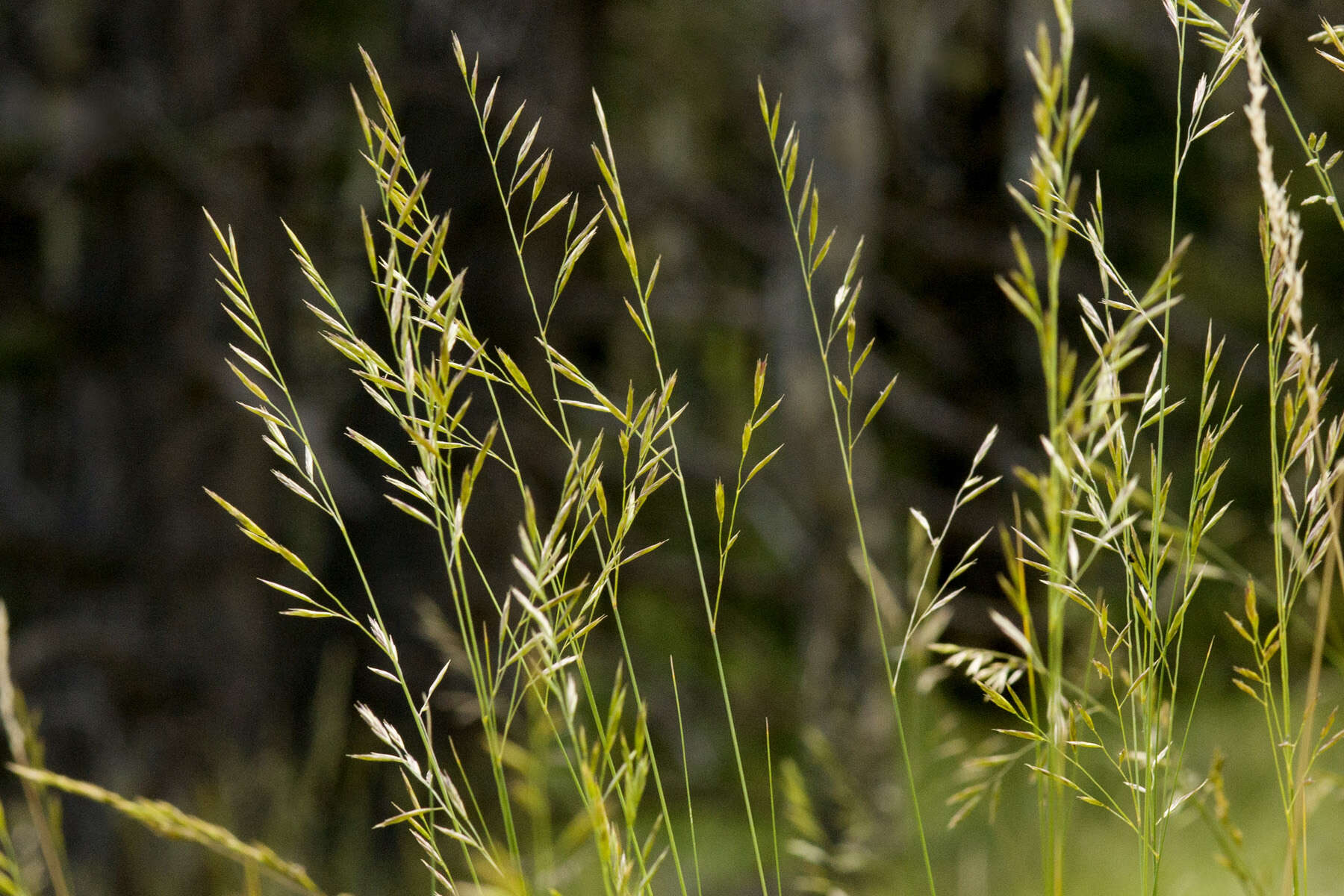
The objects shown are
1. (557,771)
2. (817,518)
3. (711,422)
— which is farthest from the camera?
(711,422)

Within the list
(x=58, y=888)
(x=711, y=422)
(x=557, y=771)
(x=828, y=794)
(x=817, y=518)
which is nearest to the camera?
(x=58, y=888)

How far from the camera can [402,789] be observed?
7.77 feet

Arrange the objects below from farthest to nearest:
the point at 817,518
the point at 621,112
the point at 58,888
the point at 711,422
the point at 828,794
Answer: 1. the point at 711,422
2. the point at 621,112
3. the point at 817,518
4. the point at 828,794
5. the point at 58,888

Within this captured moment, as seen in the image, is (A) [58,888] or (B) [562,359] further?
(A) [58,888]

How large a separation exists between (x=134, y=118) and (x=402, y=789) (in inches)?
64.8

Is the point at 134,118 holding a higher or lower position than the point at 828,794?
higher

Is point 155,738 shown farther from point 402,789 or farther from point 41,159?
point 41,159

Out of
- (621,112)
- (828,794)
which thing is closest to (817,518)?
(828,794)

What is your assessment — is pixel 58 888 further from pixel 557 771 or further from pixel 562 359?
pixel 557 771

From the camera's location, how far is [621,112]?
4.46 m

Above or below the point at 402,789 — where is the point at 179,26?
above

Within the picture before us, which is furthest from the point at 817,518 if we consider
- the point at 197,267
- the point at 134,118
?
the point at 134,118

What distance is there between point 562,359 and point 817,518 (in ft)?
5.38

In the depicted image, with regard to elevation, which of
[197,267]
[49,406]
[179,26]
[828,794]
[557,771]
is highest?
[179,26]
